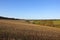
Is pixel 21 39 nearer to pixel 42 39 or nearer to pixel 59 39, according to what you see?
pixel 42 39

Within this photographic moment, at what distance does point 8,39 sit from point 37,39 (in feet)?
8.33

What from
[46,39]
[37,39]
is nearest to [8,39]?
[37,39]

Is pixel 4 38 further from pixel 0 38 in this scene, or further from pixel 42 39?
pixel 42 39

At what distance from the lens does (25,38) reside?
13.7 m

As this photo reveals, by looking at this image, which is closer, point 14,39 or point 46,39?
point 14,39

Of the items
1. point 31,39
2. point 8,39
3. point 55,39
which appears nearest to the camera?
point 8,39

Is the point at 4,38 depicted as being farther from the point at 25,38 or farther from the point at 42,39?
the point at 42,39

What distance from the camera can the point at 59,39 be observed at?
1487cm

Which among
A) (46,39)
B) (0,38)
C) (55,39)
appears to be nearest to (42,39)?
(46,39)

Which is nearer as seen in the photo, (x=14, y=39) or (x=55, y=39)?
(x=14, y=39)

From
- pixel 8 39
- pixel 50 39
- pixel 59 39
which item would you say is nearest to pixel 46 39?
pixel 50 39

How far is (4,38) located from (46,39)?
3.64 metres

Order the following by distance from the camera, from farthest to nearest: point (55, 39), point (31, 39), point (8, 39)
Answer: point (55, 39)
point (31, 39)
point (8, 39)

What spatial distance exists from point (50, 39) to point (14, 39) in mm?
3354
